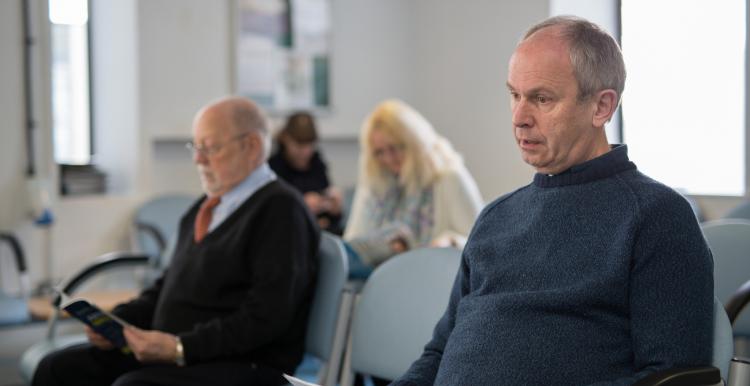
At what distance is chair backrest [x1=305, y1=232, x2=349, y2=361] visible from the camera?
102 inches

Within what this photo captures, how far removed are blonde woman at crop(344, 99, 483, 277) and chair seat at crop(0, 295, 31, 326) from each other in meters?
1.46

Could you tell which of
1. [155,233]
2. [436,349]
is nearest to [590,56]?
[436,349]

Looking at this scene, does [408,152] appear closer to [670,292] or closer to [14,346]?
[14,346]

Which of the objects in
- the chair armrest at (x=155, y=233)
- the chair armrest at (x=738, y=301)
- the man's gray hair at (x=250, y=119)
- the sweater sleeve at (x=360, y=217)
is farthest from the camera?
the chair armrest at (x=155, y=233)

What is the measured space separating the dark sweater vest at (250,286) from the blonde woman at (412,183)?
1138mm

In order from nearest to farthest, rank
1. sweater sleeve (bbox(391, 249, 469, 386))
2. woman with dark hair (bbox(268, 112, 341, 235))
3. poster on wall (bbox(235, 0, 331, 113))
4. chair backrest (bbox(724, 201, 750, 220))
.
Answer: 1. sweater sleeve (bbox(391, 249, 469, 386))
2. chair backrest (bbox(724, 201, 750, 220))
3. woman with dark hair (bbox(268, 112, 341, 235))
4. poster on wall (bbox(235, 0, 331, 113))

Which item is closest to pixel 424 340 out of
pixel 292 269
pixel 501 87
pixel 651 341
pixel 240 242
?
pixel 292 269

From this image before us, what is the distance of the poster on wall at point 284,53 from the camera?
19.0 ft

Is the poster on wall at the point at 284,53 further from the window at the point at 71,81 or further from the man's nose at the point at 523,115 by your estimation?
the man's nose at the point at 523,115

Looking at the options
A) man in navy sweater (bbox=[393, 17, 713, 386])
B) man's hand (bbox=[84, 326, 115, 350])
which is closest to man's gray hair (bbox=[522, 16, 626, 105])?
man in navy sweater (bbox=[393, 17, 713, 386])

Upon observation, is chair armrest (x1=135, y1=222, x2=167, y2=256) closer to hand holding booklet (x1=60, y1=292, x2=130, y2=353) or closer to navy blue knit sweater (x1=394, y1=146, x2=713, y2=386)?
hand holding booklet (x1=60, y1=292, x2=130, y2=353)

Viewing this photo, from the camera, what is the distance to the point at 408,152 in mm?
3998

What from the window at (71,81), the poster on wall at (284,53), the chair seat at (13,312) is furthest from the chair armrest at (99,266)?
the poster on wall at (284,53)

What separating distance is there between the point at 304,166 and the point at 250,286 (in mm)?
2860
